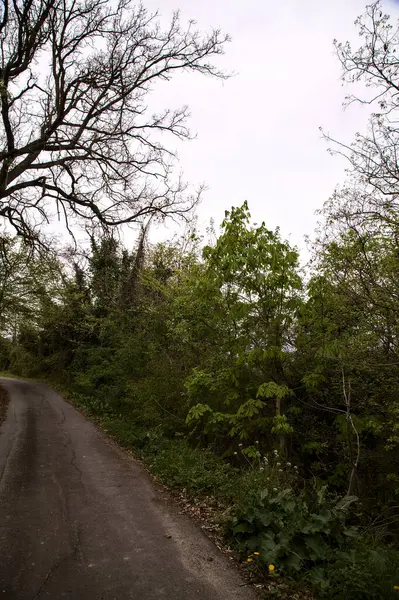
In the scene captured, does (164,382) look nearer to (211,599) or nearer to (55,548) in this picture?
(55,548)

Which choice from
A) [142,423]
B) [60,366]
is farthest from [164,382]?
[60,366]

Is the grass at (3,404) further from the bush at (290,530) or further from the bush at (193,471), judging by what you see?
the bush at (290,530)

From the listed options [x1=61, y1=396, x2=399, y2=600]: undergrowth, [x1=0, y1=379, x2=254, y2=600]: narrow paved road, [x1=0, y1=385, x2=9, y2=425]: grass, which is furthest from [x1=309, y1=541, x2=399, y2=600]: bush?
[x1=0, y1=385, x2=9, y2=425]: grass

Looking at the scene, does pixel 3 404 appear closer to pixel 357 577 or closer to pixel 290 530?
pixel 290 530

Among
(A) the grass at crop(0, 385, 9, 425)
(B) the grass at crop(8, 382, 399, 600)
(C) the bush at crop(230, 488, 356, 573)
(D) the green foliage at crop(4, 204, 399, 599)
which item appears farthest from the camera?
(A) the grass at crop(0, 385, 9, 425)

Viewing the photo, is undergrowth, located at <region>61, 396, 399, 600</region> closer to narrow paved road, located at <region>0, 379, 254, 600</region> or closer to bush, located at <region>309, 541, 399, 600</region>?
bush, located at <region>309, 541, 399, 600</region>

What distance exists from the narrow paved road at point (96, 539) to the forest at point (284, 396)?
0.55 meters

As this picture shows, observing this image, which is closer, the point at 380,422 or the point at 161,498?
the point at 161,498

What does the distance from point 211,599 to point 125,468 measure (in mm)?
4604

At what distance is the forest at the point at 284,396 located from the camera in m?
4.07

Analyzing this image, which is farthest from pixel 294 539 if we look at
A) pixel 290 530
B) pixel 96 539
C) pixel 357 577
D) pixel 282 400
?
pixel 282 400

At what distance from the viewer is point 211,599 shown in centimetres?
338

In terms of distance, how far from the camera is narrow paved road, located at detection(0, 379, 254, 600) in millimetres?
3520

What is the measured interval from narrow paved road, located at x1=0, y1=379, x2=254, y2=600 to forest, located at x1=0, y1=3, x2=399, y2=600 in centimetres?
55
